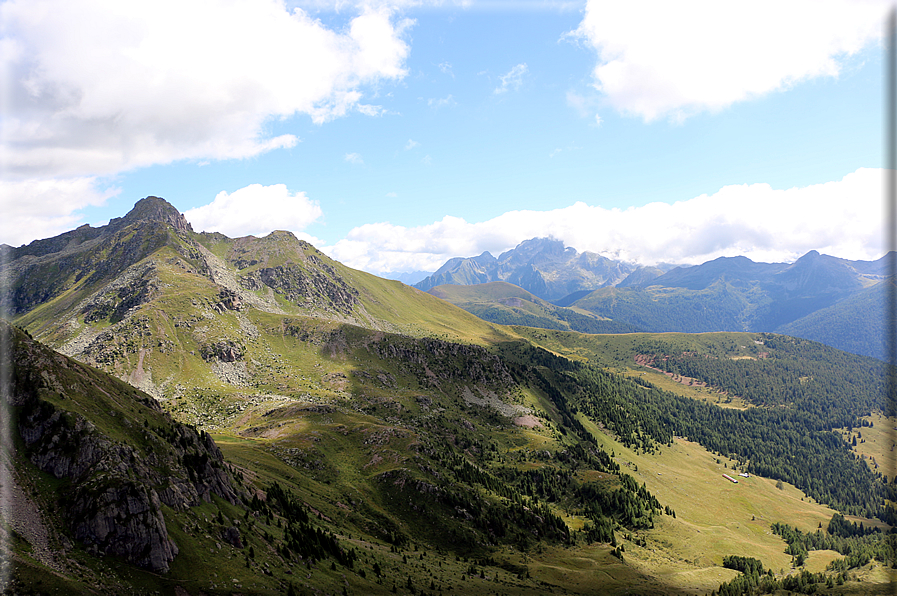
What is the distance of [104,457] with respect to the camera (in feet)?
180

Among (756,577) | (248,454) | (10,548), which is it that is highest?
(10,548)

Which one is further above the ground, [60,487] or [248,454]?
[60,487]

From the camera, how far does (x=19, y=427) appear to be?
52594 millimetres

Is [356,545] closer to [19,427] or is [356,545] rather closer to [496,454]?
[19,427]

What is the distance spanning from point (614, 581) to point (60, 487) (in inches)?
4960

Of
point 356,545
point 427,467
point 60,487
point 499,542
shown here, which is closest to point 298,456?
point 427,467

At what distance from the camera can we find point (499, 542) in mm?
124188

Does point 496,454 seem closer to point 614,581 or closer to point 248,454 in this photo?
point 614,581

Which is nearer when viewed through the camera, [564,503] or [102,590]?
[102,590]

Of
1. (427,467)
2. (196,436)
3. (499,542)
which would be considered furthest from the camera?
(427,467)

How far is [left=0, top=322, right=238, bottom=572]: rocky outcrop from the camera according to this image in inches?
1919

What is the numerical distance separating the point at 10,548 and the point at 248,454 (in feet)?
283

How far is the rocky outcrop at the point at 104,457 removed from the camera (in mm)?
48750

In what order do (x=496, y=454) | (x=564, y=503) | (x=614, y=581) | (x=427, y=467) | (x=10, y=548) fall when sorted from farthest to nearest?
1. (x=496, y=454)
2. (x=564, y=503)
3. (x=427, y=467)
4. (x=614, y=581)
5. (x=10, y=548)
